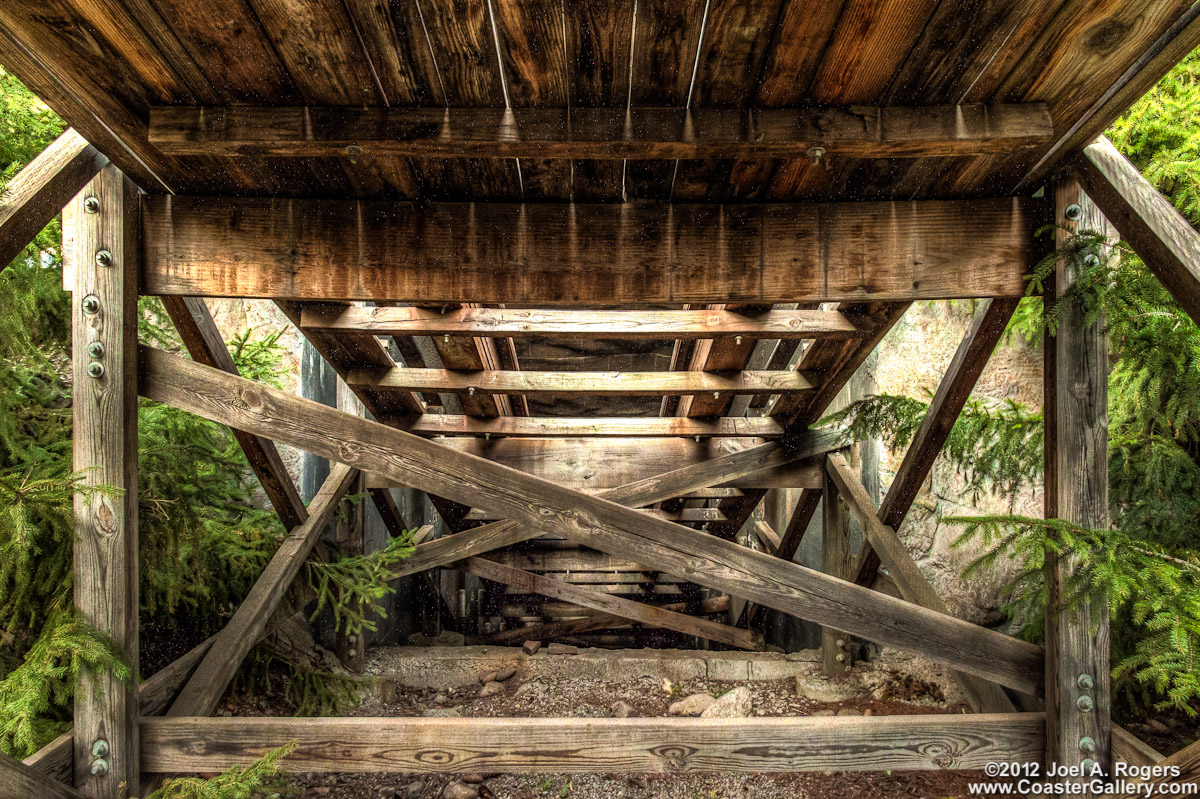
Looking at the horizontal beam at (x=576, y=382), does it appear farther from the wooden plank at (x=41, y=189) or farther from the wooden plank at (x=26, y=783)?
the wooden plank at (x=26, y=783)

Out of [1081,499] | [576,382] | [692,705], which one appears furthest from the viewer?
[692,705]

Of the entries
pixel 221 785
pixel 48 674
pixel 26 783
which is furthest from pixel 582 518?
pixel 26 783

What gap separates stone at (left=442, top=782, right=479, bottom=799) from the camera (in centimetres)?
390

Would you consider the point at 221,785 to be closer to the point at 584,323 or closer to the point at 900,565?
the point at 584,323

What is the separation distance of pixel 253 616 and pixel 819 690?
3866 mm

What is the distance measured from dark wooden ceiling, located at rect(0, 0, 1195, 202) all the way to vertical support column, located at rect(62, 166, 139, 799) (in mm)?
476

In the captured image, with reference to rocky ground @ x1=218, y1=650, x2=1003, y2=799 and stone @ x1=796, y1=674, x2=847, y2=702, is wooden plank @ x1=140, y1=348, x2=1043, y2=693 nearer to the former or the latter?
rocky ground @ x1=218, y1=650, x2=1003, y2=799

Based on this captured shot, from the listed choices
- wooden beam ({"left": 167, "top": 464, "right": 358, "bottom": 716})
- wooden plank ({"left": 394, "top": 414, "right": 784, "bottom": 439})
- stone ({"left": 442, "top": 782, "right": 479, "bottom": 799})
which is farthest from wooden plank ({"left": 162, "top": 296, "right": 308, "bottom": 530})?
stone ({"left": 442, "top": 782, "right": 479, "bottom": 799})

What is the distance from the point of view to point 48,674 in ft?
7.61

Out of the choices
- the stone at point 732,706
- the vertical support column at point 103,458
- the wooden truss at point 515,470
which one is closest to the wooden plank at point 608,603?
the stone at point 732,706

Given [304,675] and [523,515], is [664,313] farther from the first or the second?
[304,675]

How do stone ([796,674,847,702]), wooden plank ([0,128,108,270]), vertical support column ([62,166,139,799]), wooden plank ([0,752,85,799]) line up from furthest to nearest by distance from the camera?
stone ([796,674,847,702])
vertical support column ([62,166,139,799])
wooden plank ([0,128,108,270])
wooden plank ([0,752,85,799])

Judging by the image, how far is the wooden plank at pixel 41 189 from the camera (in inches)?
88.7

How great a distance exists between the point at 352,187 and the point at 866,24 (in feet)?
5.91
